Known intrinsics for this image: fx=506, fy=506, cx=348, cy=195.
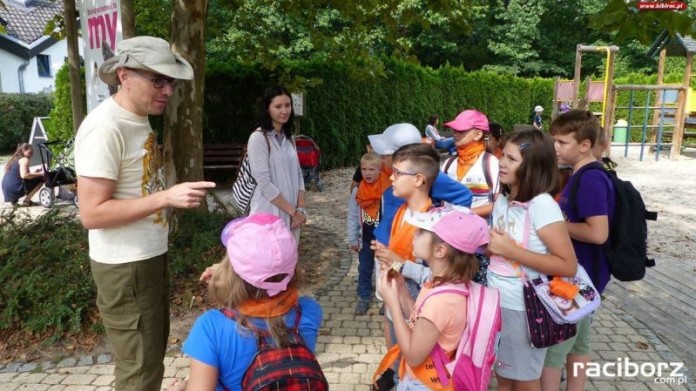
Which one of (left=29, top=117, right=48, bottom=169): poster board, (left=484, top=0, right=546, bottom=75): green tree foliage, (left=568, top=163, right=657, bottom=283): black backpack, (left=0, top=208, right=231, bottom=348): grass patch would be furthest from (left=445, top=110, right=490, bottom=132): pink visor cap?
(left=484, top=0, right=546, bottom=75): green tree foliage

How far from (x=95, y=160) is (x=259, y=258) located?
905 millimetres

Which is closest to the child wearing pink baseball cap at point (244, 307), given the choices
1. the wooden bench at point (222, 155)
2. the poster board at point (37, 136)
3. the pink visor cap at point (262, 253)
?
the pink visor cap at point (262, 253)

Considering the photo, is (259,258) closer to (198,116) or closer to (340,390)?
(340,390)

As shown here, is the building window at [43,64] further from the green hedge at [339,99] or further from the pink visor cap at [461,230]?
the pink visor cap at [461,230]

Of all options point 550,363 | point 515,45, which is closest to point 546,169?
point 550,363

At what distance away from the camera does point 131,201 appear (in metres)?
2.09

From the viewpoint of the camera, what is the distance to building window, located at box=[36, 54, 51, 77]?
1078 inches

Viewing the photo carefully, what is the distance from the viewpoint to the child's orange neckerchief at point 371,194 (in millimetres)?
4086

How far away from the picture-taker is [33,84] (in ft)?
89.1

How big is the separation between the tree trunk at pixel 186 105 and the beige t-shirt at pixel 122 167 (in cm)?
338

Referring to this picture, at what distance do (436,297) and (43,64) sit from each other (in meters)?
31.8

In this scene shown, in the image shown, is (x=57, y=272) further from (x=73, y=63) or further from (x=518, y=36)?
(x=518, y=36)

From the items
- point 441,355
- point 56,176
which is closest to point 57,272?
point 441,355

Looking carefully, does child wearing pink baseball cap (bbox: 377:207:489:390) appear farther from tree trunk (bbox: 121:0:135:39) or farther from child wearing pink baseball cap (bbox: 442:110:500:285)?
tree trunk (bbox: 121:0:135:39)
